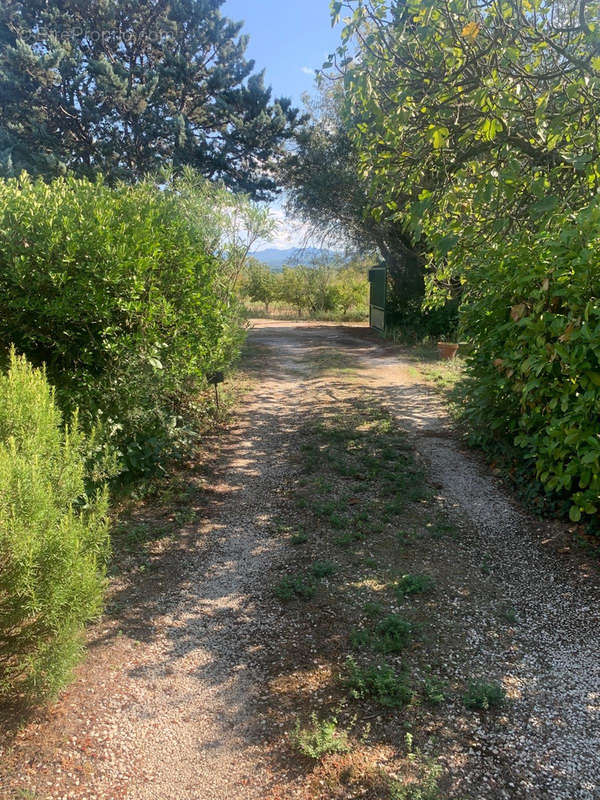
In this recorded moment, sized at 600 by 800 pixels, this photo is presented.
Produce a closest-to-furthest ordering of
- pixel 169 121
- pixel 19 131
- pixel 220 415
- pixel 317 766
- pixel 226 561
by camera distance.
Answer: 1. pixel 317 766
2. pixel 226 561
3. pixel 220 415
4. pixel 19 131
5. pixel 169 121

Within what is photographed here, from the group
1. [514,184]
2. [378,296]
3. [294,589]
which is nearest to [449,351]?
[378,296]

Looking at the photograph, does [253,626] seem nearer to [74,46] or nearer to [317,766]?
[317,766]

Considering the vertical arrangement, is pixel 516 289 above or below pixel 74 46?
below

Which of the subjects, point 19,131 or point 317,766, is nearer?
point 317,766

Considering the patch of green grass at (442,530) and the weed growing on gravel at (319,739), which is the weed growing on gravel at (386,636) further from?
the patch of green grass at (442,530)

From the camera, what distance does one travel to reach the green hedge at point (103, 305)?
13.1 feet

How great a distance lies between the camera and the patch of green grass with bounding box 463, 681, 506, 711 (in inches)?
97.9

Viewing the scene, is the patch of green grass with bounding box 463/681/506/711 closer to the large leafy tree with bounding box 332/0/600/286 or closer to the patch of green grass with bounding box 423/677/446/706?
the patch of green grass with bounding box 423/677/446/706

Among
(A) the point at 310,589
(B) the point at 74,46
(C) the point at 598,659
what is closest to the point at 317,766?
(A) the point at 310,589

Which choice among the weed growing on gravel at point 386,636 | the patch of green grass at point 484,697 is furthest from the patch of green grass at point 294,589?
the patch of green grass at point 484,697

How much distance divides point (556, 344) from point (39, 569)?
3053 millimetres

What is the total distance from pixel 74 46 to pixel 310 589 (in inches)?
692

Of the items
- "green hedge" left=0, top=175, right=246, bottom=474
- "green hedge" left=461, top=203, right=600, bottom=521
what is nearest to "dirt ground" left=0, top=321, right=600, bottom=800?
"green hedge" left=461, top=203, right=600, bottom=521

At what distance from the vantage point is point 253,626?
3.15 metres
